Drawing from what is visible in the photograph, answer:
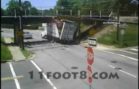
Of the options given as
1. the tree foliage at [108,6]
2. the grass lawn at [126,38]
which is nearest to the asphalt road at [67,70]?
the grass lawn at [126,38]

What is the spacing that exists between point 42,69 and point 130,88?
10.7 metres

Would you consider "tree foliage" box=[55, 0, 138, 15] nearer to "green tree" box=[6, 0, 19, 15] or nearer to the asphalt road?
"green tree" box=[6, 0, 19, 15]

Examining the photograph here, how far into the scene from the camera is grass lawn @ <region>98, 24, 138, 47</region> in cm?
5188

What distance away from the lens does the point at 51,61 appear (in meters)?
37.2

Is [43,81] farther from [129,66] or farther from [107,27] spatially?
[107,27]

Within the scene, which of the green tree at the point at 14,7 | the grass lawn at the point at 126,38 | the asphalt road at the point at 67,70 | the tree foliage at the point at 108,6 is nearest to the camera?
the asphalt road at the point at 67,70

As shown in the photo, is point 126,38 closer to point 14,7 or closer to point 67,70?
point 67,70

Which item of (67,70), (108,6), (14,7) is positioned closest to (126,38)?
(108,6)

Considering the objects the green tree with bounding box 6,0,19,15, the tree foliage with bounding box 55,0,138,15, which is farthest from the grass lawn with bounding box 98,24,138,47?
the green tree with bounding box 6,0,19,15

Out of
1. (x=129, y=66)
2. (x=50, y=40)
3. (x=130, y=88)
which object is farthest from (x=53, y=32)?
(x=130, y=88)

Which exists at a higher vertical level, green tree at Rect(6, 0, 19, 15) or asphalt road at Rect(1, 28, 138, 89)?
green tree at Rect(6, 0, 19, 15)

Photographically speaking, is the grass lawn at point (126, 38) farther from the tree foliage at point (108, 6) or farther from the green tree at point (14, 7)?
the green tree at point (14, 7)

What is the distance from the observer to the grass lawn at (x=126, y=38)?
170 ft

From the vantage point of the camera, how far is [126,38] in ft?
180
